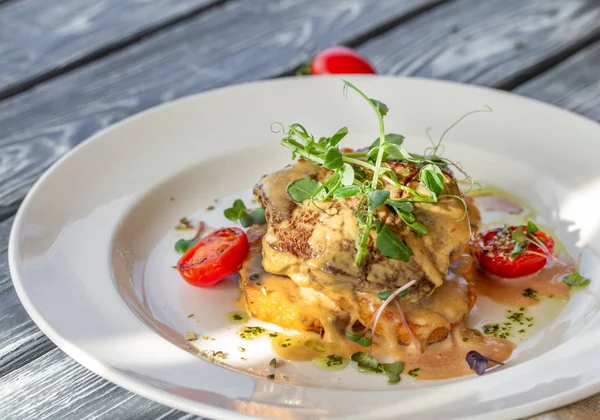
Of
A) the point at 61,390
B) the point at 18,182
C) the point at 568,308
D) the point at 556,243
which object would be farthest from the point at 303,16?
the point at 61,390

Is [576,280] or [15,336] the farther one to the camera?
[576,280]

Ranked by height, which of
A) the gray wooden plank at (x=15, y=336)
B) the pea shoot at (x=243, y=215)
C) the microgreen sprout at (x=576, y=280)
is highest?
the gray wooden plank at (x=15, y=336)

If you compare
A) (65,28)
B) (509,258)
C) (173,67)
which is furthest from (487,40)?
(65,28)

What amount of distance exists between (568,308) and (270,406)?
1.40 metres

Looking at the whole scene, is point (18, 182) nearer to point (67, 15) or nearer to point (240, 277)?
point (240, 277)

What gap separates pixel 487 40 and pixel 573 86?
2.56ft

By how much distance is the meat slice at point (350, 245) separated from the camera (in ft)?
10.2

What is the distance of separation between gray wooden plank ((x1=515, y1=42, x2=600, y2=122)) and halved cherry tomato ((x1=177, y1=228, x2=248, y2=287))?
230 centimetres

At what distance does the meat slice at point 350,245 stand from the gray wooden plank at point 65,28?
2.75 m

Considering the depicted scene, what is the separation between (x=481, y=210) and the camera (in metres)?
4.10

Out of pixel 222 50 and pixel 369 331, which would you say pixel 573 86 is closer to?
pixel 222 50

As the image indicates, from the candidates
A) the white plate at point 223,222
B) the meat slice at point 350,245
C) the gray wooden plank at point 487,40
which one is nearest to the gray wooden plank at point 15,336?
the white plate at point 223,222

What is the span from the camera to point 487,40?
18.5 feet

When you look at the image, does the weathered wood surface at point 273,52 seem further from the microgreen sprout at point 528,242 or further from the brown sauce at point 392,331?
the brown sauce at point 392,331
